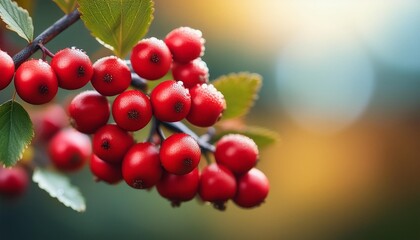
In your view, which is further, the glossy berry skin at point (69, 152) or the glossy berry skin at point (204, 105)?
the glossy berry skin at point (69, 152)

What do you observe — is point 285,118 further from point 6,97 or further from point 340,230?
point 6,97

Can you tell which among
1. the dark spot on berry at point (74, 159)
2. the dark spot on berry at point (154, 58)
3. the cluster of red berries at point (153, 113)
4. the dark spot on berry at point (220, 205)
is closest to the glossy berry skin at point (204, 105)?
the cluster of red berries at point (153, 113)

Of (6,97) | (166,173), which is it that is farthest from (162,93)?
(6,97)

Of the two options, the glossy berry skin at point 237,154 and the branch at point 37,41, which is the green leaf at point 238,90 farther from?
the branch at point 37,41

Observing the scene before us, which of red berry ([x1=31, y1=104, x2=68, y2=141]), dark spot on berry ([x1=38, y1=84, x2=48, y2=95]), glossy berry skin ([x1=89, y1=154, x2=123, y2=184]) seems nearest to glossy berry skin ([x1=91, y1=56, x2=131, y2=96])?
dark spot on berry ([x1=38, y1=84, x2=48, y2=95])

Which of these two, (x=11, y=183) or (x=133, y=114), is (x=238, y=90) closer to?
(x=133, y=114)

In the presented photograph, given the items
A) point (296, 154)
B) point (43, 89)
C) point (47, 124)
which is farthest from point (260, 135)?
point (296, 154)
